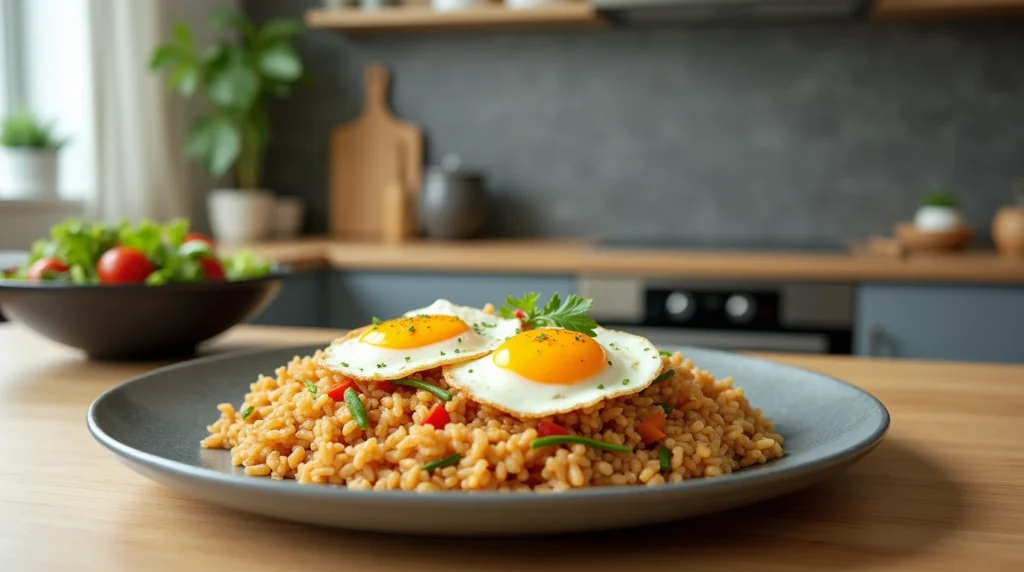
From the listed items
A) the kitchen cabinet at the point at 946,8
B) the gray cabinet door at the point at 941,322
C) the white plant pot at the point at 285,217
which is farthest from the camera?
the white plant pot at the point at 285,217

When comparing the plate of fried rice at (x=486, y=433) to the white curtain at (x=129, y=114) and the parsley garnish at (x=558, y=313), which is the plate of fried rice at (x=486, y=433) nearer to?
the parsley garnish at (x=558, y=313)

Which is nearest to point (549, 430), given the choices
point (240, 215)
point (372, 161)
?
point (240, 215)

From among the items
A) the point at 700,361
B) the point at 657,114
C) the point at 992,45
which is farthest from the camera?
the point at 657,114

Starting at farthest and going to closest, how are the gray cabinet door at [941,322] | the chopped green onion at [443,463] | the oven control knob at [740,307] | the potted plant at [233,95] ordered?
1. the potted plant at [233,95]
2. the oven control knob at [740,307]
3. the gray cabinet door at [941,322]
4. the chopped green onion at [443,463]

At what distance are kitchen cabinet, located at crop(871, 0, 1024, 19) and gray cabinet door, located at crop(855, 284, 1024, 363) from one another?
0.99 metres

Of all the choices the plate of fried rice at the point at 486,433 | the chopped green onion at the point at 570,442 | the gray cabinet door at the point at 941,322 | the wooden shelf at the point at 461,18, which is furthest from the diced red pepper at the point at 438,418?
the wooden shelf at the point at 461,18

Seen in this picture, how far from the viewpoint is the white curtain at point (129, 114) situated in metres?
3.25

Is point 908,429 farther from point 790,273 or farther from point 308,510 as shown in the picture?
point 790,273

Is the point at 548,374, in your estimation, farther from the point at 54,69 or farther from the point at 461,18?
the point at 54,69

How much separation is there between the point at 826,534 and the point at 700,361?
56 cm

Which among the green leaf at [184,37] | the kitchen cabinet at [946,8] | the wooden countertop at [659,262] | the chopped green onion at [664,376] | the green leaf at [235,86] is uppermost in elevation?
the kitchen cabinet at [946,8]

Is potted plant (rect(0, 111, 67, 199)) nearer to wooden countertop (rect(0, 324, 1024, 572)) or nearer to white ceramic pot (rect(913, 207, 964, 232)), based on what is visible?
wooden countertop (rect(0, 324, 1024, 572))

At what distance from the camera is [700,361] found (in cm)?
127

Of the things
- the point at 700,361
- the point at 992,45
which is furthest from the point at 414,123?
the point at 700,361
